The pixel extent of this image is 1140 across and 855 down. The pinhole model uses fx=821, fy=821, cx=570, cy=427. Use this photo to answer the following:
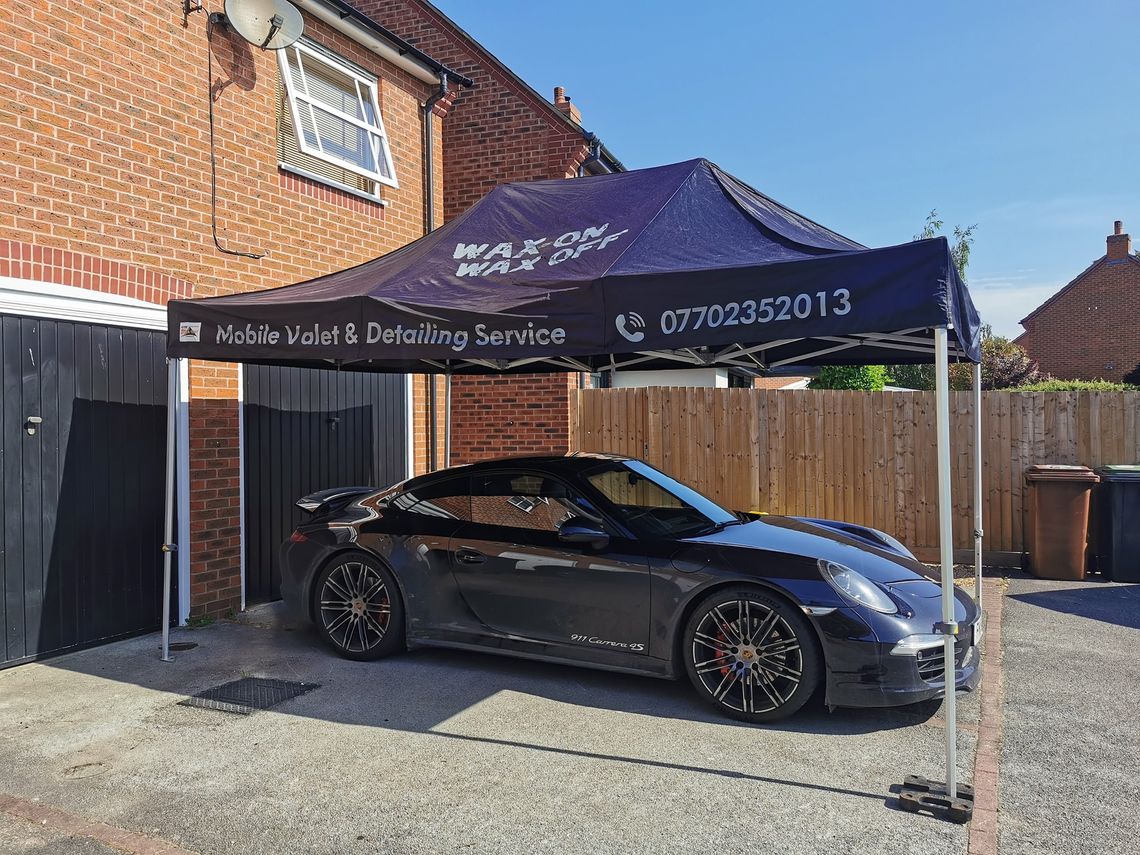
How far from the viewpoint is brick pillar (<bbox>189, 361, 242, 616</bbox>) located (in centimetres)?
657

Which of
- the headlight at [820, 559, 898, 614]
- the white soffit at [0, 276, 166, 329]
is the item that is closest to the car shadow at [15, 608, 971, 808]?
the headlight at [820, 559, 898, 614]

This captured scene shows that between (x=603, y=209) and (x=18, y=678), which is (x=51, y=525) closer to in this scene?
(x=18, y=678)

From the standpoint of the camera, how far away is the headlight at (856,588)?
423 centimetres

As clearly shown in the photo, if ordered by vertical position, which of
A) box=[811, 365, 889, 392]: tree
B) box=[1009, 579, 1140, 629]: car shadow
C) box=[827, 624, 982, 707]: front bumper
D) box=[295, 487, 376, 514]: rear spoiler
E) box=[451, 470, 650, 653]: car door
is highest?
box=[811, 365, 889, 392]: tree

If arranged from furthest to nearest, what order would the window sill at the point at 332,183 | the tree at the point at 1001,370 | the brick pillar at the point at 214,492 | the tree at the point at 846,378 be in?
the tree at the point at 1001,370 → the tree at the point at 846,378 → the window sill at the point at 332,183 → the brick pillar at the point at 214,492

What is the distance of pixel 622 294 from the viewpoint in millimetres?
4254

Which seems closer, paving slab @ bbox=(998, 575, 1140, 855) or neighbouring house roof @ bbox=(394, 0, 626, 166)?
paving slab @ bbox=(998, 575, 1140, 855)

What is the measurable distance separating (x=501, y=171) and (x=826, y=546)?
7370 millimetres

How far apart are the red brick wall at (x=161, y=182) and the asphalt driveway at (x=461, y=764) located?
222 centimetres

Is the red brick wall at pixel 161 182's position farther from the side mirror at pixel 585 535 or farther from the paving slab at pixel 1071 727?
the paving slab at pixel 1071 727

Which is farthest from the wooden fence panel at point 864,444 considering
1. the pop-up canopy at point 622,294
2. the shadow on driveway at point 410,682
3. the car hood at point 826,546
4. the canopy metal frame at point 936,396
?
the shadow on driveway at point 410,682

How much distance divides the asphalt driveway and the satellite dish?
5.30 metres

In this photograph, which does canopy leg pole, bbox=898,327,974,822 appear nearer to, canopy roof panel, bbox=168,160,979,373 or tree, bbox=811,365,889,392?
canopy roof panel, bbox=168,160,979,373

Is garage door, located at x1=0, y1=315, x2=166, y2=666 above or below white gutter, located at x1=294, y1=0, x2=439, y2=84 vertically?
below
